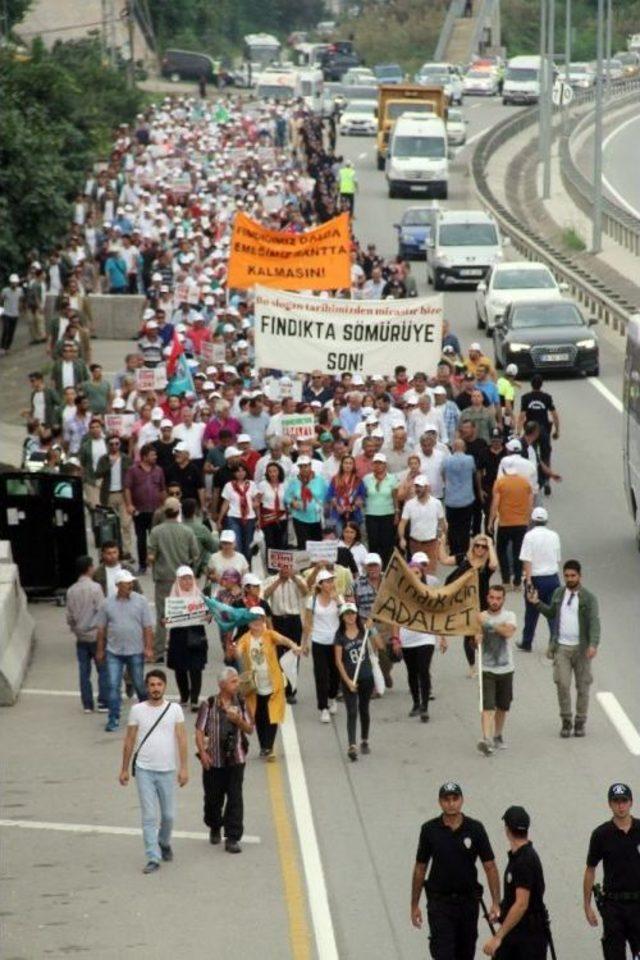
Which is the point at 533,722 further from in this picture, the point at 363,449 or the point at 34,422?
the point at 34,422

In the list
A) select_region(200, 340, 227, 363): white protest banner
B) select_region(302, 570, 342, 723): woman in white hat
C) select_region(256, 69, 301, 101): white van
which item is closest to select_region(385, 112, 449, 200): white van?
select_region(256, 69, 301, 101): white van

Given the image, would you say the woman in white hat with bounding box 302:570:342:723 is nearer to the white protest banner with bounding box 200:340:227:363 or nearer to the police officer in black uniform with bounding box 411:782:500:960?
the police officer in black uniform with bounding box 411:782:500:960

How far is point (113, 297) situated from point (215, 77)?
7485 centimetres

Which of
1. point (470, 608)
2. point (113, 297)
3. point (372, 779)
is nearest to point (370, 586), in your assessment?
point (470, 608)

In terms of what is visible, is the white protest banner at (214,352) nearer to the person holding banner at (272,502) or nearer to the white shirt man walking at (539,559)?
the person holding banner at (272,502)

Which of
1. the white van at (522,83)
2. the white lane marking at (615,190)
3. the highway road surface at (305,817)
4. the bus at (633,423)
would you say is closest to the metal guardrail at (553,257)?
the white lane marking at (615,190)

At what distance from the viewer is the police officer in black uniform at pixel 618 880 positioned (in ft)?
45.4

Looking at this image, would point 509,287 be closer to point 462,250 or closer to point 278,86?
point 462,250

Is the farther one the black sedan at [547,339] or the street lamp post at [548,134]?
the street lamp post at [548,134]

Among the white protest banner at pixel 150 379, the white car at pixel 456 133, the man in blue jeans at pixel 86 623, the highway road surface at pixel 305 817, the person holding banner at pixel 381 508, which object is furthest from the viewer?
the white car at pixel 456 133

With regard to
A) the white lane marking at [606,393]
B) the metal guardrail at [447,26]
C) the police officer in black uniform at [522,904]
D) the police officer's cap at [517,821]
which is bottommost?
the metal guardrail at [447,26]

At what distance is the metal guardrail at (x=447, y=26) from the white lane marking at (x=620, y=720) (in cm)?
11861

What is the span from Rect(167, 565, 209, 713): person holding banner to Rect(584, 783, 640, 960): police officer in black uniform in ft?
22.6

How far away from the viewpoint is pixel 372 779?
1878 cm
